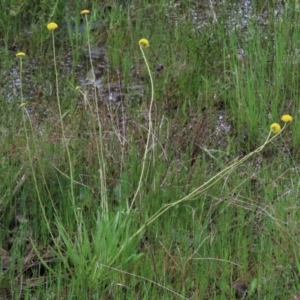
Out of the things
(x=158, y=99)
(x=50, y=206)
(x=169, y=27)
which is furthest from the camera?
(x=169, y=27)

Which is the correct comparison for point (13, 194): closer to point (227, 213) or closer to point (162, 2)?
point (227, 213)

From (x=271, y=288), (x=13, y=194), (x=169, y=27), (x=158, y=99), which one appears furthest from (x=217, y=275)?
(x=169, y=27)

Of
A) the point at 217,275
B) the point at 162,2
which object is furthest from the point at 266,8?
the point at 217,275

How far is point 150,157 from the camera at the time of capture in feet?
9.06

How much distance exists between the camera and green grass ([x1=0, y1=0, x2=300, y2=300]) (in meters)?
2.40

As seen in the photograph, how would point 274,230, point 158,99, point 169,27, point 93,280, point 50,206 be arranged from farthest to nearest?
point 169,27 < point 158,99 < point 50,206 < point 274,230 < point 93,280

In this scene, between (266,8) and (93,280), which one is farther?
(266,8)

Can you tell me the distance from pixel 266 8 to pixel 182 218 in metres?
1.94

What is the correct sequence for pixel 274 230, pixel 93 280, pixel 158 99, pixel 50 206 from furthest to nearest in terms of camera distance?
1. pixel 158 99
2. pixel 50 206
3. pixel 274 230
4. pixel 93 280

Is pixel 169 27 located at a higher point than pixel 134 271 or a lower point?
higher

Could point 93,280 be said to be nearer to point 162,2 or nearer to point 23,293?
point 23,293

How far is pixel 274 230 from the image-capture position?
102 inches

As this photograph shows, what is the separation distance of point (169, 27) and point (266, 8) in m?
0.57

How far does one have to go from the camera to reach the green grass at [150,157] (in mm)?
2396
